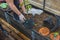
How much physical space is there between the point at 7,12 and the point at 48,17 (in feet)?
1.17

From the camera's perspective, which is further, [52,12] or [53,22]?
[52,12]

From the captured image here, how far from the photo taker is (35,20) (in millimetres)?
1400

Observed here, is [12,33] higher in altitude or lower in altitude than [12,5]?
lower

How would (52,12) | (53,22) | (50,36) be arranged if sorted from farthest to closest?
(52,12)
(53,22)
(50,36)

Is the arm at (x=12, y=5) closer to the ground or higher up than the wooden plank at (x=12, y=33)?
higher up

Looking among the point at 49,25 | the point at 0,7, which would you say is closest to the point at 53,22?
the point at 49,25

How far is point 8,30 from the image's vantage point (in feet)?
4.47

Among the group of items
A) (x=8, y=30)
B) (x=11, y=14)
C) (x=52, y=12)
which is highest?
(x=52, y=12)

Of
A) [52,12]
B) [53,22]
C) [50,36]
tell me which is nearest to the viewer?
[50,36]

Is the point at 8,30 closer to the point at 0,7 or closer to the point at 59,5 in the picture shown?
the point at 0,7

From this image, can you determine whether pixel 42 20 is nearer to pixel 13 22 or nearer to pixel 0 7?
pixel 13 22

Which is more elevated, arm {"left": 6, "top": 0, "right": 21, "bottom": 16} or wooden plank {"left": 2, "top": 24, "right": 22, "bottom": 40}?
arm {"left": 6, "top": 0, "right": 21, "bottom": 16}

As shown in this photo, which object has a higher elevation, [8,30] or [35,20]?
[35,20]

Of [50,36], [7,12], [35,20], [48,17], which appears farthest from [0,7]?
[50,36]
